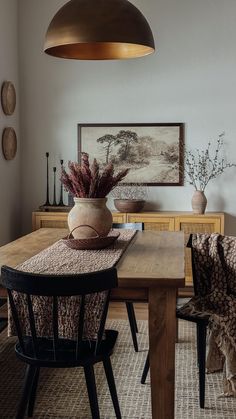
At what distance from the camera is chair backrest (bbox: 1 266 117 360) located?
6.18ft

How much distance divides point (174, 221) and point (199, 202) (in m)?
0.29

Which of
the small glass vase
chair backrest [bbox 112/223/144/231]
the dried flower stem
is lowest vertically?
chair backrest [bbox 112/223/144/231]

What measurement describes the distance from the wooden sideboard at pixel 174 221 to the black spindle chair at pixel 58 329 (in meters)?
2.32

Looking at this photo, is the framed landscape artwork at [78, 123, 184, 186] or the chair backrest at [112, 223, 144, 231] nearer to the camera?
the chair backrest at [112, 223, 144, 231]

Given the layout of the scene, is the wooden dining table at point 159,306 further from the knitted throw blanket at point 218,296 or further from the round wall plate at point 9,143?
the round wall plate at point 9,143

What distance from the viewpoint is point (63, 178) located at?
262 centimetres

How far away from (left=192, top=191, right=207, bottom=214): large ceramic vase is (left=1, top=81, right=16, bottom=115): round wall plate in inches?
73.4

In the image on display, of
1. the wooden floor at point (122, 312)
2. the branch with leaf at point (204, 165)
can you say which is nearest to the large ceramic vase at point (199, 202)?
the branch with leaf at point (204, 165)

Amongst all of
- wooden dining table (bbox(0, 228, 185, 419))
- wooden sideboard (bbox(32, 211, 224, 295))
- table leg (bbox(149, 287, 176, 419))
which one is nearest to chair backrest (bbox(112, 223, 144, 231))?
wooden sideboard (bbox(32, 211, 224, 295))

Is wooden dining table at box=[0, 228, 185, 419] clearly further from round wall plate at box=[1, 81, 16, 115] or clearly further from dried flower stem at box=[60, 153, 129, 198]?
round wall plate at box=[1, 81, 16, 115]

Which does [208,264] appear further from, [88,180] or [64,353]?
[64,353]

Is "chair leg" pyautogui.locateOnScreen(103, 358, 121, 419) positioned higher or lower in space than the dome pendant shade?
lower

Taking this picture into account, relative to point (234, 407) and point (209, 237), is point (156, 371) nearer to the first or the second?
point (234, 407)

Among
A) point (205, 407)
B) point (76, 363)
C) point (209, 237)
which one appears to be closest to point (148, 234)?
point (209, 237)
